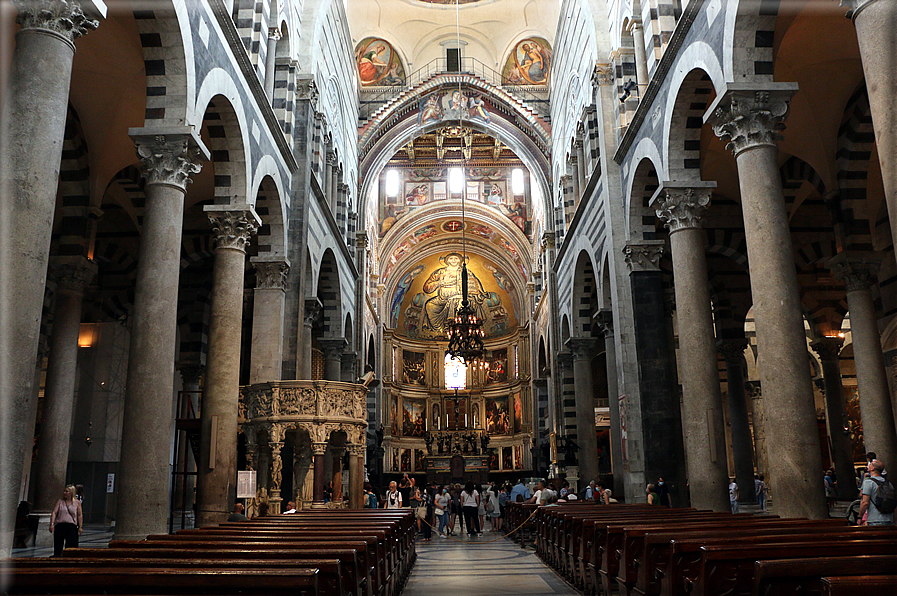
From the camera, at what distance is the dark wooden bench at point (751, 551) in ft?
13.6

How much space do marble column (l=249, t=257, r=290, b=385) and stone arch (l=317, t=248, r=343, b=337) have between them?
671cm

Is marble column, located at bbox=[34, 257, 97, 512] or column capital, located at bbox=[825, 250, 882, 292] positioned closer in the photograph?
marble column, located at bbox=[34, 257, 97, 512]

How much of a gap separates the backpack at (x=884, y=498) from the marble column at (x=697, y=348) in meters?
3.28

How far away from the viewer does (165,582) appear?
3541mm

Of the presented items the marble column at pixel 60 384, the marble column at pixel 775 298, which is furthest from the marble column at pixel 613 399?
the marble column at pixel 60 384

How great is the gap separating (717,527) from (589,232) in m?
12.5

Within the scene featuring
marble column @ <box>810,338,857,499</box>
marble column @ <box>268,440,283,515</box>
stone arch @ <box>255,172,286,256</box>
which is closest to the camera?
marble column @ <box>268,440,283,515</box>

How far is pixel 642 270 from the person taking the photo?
13.9 m

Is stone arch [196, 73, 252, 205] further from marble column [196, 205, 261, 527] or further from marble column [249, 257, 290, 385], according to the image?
marble column [249, 257, 290, 385]

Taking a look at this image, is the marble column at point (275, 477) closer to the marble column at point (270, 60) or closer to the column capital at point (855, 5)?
the marble column at point (270, 60)

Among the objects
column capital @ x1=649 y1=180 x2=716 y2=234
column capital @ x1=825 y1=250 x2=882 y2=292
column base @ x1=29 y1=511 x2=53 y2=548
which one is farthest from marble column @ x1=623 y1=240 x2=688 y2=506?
column base @ x1=29 y1=511 x2=53 y2=548

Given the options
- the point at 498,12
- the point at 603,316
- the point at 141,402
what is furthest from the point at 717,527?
the point at 498,12

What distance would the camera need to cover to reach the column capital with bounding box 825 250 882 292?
496 inches

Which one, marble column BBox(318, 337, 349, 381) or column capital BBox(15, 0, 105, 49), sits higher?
column capital BBox(15, 0, 105, 49)
